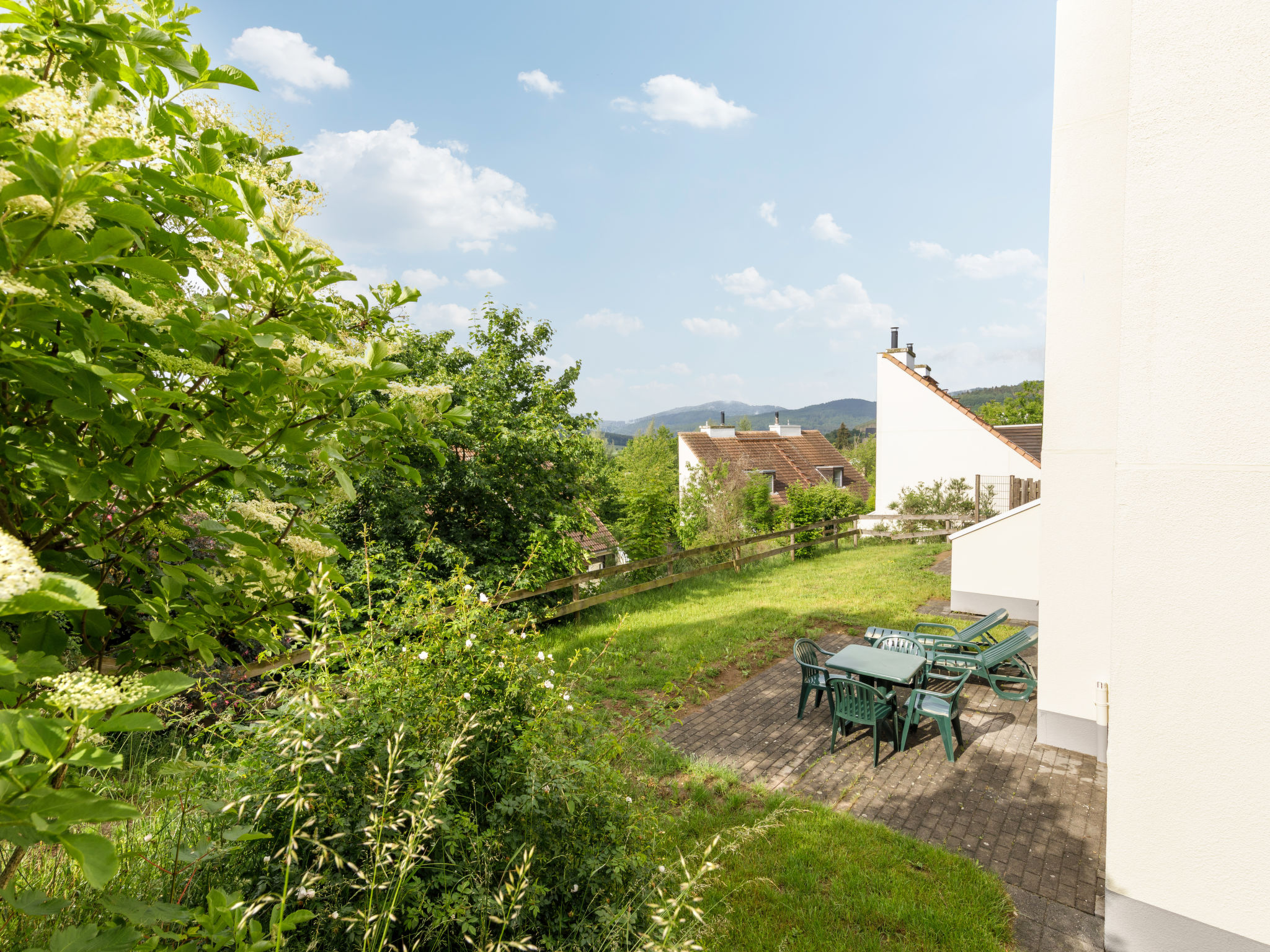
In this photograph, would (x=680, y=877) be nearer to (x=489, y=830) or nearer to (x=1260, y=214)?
(x=489, y=830)

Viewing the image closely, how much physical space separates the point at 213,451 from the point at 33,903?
2.99ft

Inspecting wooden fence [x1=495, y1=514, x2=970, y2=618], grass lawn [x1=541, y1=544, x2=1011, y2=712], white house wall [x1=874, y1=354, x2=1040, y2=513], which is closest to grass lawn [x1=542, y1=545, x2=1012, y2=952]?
grass lawn [x1=541, y1=544, x2=1011, y2=712]

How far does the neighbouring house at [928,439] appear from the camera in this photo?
57.3 ft

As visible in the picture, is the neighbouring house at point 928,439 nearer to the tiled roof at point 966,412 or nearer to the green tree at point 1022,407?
the tiled roof at point 966,412

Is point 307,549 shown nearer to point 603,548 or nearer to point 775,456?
point 603,548

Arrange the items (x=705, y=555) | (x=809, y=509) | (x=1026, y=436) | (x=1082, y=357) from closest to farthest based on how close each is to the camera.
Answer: (x=1082, y=357)
(x=705, y=555)
(x=809, y=509)
(x=1026, y=436)

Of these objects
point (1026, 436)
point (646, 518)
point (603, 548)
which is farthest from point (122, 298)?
point (1026, 436)

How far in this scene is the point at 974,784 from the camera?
5.09m

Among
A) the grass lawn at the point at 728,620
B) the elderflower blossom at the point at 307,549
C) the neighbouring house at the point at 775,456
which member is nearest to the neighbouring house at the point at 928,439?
the grass lawn at the point at 728,620

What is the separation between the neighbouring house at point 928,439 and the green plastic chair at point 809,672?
13.4 m

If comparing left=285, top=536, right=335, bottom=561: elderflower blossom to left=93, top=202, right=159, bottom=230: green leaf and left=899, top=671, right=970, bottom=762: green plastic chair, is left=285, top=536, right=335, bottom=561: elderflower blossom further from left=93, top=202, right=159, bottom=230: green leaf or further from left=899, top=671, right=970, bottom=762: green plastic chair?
left=899, top=671, right=970, bottom=762: green plastic chair

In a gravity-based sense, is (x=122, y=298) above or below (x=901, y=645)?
above

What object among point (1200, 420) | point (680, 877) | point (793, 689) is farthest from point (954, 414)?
point (680, 877)

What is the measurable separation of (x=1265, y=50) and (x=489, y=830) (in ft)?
15.7
